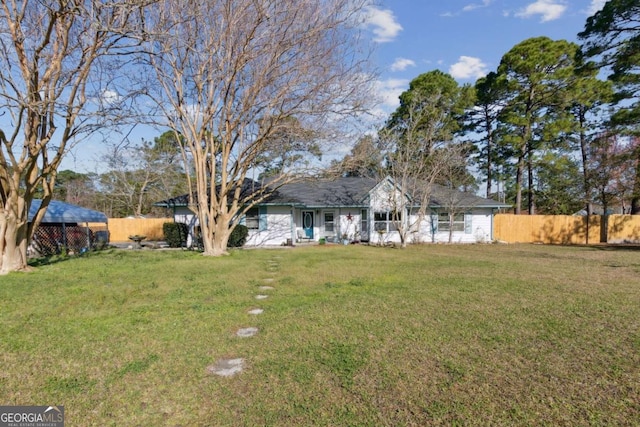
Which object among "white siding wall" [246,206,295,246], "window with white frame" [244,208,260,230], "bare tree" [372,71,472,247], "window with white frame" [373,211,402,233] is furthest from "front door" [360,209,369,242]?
"window with white frame" [244,208,260,230]

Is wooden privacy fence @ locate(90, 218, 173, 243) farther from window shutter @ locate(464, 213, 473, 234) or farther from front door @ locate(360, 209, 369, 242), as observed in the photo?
window shutter @ locate(464, 213, 473, 234)

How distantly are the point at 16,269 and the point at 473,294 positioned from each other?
11141 mm

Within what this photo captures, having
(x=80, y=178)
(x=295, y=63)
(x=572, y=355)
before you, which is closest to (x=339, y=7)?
(x=295, y=63)

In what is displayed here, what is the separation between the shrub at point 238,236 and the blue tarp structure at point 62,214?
712 centimetres

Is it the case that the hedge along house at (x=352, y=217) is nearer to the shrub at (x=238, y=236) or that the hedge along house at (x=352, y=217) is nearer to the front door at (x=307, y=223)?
the front door at (x=307, y=223)

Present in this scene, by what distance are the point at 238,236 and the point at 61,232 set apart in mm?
7995

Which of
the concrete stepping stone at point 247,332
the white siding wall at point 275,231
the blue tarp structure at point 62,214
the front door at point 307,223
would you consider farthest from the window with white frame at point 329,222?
the concrete stepping stone at point 247,332

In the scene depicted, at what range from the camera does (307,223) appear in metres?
20.3

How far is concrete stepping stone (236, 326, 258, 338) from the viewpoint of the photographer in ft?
13.9

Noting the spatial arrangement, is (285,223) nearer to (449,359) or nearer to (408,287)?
(408,287)

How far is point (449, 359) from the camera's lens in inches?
136

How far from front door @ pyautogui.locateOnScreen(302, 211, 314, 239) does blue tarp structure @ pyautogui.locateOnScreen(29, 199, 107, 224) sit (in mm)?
10985

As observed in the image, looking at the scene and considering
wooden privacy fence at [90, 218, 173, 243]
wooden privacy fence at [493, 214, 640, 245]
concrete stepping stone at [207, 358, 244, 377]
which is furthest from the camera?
wooden privacy fence at [90, 218, 173, 243]

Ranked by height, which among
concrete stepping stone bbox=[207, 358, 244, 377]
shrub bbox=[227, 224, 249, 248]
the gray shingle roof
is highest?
the gray shingle roof
